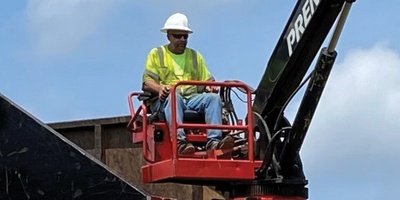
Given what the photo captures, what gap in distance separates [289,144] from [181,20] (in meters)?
1.69

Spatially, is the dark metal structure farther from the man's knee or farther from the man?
the man's knee

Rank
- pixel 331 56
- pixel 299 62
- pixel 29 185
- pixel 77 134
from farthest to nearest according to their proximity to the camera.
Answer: pixel 77 134, pixel 299 62, pixel 331 56, pixel 29 185

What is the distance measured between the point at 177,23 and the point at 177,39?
17 cm

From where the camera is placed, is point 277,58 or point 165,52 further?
point 165,52

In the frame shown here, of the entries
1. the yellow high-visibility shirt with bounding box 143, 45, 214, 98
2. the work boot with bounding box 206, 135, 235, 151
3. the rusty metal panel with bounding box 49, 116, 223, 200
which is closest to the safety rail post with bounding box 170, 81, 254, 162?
the work boot with bounding box 206, 135, 235, 151

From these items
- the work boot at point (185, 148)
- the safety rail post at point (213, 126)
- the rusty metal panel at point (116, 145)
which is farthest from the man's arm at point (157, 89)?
the rusty metal panel at point (116, 145)

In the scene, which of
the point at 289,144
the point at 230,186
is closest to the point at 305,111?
the point at 289,144

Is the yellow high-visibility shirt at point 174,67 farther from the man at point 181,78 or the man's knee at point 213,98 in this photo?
the man's knee at point 213,98

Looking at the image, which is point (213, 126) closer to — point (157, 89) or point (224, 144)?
point (224, 144)

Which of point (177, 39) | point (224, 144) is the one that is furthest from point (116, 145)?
point (224, 144)

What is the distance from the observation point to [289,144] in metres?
6.68

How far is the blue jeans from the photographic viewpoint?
6.95 metres

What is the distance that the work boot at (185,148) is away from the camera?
6746 millimetres

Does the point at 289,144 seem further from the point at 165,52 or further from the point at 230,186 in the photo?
the point at 165,52
